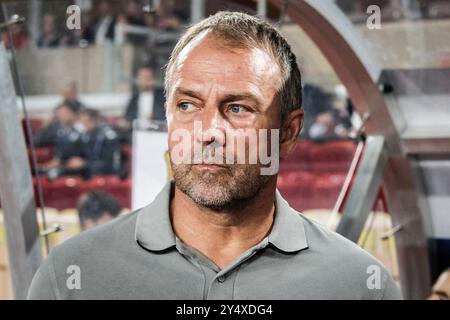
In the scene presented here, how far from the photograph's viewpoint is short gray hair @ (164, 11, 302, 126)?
1145 mm

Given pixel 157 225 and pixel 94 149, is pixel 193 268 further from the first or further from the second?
pixel 94 149

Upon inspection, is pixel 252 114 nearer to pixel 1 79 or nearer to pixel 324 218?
pixel 324 218

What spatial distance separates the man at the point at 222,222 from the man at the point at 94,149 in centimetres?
62

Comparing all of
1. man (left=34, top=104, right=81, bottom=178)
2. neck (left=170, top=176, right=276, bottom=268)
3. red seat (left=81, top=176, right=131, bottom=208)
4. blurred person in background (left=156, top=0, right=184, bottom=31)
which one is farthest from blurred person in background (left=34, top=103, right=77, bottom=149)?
neck (left=170, top=176, right=276, bottom=268)

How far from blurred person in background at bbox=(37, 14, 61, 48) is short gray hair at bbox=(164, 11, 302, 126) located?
0.53m

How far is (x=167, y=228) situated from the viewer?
117 cm

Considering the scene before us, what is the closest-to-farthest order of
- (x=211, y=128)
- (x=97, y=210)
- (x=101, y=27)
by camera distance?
(x=211, y=128)
(x=97, y=210)
(x=101, y=27)

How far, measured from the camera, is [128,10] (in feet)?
8.79

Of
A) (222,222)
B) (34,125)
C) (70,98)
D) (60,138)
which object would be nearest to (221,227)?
(222,222)

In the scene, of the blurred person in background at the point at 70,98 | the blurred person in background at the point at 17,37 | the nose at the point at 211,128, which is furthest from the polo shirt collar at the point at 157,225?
the blurred person in background at the point at 70,98

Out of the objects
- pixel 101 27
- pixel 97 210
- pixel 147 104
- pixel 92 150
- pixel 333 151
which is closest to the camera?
pixel 97 210

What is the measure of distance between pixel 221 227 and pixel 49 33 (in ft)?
3.37

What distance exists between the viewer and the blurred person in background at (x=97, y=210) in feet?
4.55
